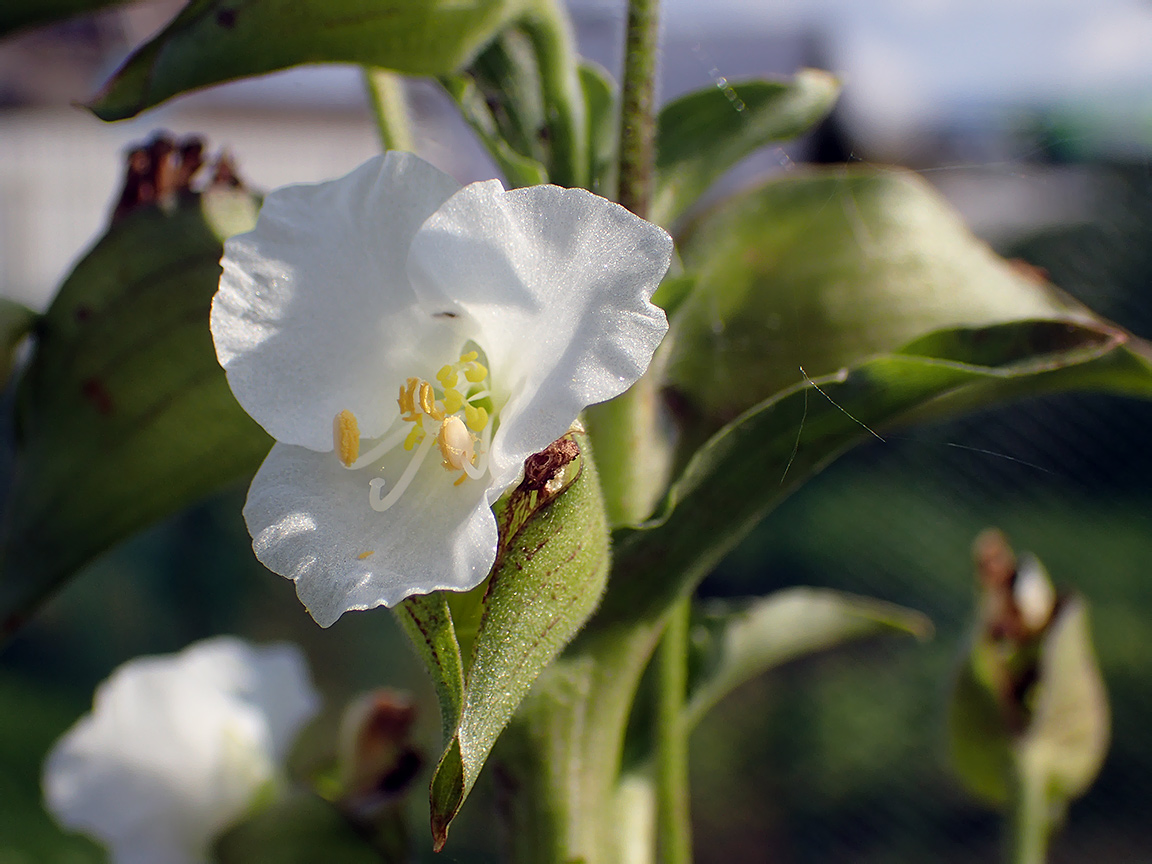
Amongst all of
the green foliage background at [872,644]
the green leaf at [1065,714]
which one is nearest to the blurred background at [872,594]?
the green foliage background at [872,644]

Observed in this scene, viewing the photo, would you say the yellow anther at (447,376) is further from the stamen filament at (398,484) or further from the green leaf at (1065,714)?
the green leaf at (1065,714)

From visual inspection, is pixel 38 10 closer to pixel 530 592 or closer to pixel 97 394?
pixel 97 394

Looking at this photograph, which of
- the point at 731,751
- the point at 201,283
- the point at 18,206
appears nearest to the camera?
the point at 201,283

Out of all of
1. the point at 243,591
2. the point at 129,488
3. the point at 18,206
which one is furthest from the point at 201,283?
the point at 18,206

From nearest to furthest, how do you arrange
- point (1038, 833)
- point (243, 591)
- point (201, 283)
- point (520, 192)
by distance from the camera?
point (520, 192) < point (201, 283) < point (1038, 833) < point (243, 591)

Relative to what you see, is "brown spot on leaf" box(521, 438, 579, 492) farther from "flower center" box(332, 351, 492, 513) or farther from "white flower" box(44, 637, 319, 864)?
"white flower" box(44, 637, 319, 864)

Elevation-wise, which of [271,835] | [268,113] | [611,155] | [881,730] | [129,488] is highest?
[611,155]

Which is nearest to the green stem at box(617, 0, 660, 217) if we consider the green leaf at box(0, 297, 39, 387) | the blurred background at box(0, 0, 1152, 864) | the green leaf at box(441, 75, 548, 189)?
the green leaf at box(441, 75, 548, 189)

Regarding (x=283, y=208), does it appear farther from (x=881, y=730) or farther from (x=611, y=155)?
(x=881, y=730)
